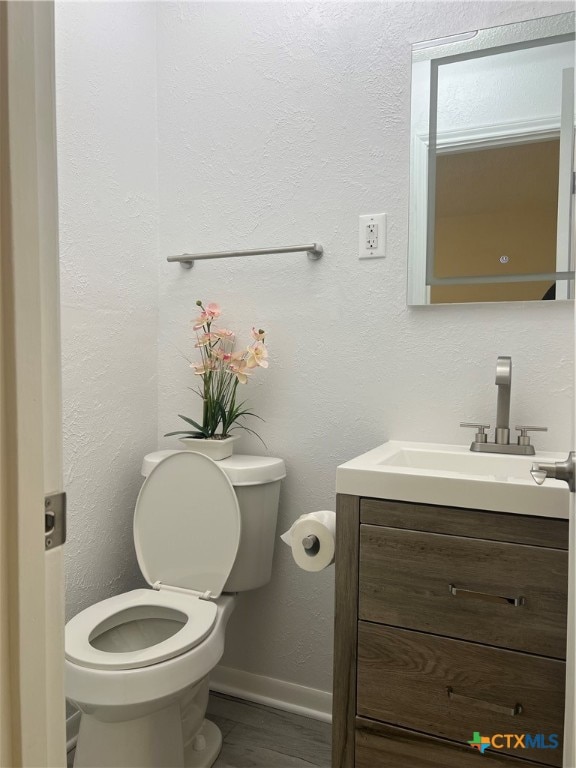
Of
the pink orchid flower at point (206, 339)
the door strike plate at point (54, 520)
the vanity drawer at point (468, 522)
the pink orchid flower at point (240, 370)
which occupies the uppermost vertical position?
the pink orchid flower at point (206, 339)

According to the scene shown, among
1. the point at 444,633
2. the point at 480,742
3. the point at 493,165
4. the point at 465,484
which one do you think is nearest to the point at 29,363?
the point at 465,484

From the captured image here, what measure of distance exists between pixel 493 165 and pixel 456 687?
4.08ft

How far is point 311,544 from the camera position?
1.27 m

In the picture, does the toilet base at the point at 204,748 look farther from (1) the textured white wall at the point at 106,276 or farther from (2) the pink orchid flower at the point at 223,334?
(2) the pink orchid flower at the point at 223,334

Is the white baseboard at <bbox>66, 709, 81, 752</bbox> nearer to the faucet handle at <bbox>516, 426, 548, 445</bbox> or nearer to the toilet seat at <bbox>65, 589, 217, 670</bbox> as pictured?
the toilet seat at <bbox>65, 589, 217, 670</bbox>

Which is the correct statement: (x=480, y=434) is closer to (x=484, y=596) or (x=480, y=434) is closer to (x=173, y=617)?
(x=484, y=596)

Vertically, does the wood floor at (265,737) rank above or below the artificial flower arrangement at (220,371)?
below

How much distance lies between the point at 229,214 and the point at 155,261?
0.32 meters

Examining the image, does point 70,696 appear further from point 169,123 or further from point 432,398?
point 169,123

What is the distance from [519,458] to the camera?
1.35m

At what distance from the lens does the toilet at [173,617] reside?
1.23 meters

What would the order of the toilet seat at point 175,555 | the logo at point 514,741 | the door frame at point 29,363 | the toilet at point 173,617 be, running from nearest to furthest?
the door frame at point 29,363
the logo at point 514,741
the toilet at point 173,617
the toilet seat at point 175,555

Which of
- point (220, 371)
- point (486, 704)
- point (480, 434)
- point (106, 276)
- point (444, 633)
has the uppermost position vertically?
point (106, 276)

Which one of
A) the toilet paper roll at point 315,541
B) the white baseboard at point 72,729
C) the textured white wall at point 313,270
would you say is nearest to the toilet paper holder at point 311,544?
the toilet paper roll at point 315,541
